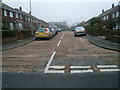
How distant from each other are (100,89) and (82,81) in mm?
662

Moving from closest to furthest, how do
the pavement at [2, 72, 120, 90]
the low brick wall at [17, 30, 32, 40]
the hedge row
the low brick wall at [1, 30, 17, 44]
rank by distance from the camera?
the pavement at [2, 72, 120, 90], the low brick wall at [1, 30, 17, 44], the hedge row, the low brick wall at [17, 30, 32, 40]

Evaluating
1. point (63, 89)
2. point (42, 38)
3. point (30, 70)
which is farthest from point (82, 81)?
point (42, 38)

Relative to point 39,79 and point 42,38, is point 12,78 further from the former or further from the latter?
point 42,38

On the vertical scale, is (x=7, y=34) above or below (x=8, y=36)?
above

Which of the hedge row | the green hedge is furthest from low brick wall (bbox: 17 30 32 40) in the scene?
the green hedge

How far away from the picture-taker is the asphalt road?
3630 millimetres

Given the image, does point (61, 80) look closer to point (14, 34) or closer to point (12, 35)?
point (12, 35)

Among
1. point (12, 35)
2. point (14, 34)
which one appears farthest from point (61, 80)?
point (14, 34)

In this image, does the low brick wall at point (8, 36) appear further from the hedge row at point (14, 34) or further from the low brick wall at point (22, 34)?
the low brick wall at point (22, 34)

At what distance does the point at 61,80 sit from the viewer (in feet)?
13.1

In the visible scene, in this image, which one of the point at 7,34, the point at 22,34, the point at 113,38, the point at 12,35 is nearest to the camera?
the point at 113,38

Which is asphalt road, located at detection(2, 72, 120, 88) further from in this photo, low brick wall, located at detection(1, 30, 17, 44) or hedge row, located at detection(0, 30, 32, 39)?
hedge row, located at detection(0, 30, 32, 39)

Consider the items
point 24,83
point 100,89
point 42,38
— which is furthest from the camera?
point 42,38

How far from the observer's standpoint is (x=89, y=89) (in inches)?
134
